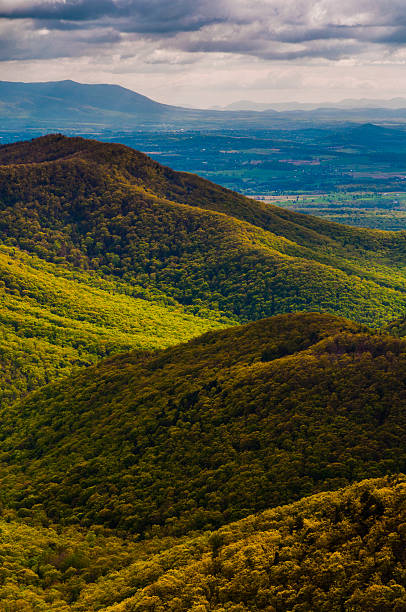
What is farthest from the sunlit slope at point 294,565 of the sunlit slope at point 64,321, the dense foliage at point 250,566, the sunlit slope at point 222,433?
the sunlit slope at point 64,321

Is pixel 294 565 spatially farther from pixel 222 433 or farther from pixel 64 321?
pixel 64 321

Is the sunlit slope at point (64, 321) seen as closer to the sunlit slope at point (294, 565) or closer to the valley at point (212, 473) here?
the valley at point (212, 473)

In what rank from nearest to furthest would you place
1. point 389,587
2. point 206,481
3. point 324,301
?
point 389,587
point 206,481
point 324,301

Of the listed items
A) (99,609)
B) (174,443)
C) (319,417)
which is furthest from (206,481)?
(99,609)

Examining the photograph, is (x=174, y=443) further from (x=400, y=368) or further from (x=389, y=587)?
(x=389, y=587)

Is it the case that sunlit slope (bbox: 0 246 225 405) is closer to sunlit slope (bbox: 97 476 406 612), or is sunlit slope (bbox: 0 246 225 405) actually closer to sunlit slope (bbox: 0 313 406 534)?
sunlit slope (bbox: 0 313 406 534)

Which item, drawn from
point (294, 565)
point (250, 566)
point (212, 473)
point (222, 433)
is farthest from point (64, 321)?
point (294, 565)
